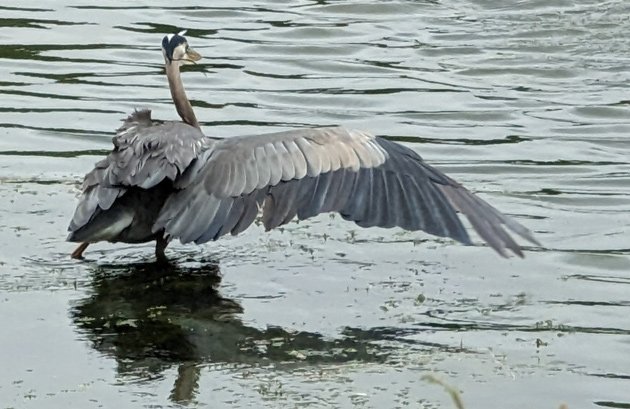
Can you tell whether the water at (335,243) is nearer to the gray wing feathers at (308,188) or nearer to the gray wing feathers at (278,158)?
the gray wing feathers at (308,188)

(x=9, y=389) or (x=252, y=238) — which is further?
(x=252, y=238)

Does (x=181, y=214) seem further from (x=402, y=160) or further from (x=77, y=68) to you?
(x=77, y=68)

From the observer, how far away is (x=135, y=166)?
752cm

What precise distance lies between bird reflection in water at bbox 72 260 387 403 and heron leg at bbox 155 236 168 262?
0.17 meters

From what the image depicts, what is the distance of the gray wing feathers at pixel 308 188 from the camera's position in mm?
7305

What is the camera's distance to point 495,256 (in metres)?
8.30

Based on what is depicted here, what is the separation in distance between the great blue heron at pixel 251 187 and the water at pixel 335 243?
35 cm

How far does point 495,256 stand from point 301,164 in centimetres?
137

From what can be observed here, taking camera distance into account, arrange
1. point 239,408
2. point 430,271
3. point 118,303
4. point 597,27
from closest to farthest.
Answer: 1. point 239,408
2. point 118,303
3. point 430,271
4. point 597,27

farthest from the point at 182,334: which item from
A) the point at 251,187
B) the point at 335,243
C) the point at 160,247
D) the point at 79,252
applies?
the point at 335,243

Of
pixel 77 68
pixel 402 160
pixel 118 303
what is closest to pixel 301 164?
pixel 402 160

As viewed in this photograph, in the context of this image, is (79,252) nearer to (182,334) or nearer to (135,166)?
(135,166)

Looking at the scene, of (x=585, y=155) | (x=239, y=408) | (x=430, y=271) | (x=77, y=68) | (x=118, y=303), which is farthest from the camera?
(x=77, y=68)

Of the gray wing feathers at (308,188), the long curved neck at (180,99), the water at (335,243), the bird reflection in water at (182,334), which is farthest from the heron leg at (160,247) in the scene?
the long curved neck at (180,99)
